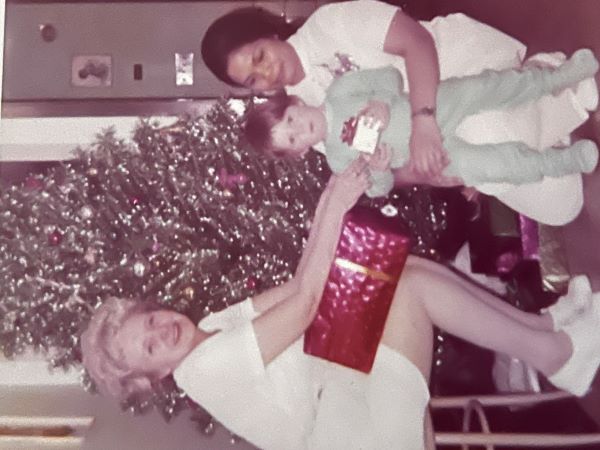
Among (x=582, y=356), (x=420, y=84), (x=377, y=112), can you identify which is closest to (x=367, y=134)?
(x=377, y=112)

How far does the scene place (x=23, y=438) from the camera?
170 cm

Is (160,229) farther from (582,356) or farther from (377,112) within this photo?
(582,356)

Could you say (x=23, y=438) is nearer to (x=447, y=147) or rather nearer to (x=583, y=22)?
(x=447, y=147)

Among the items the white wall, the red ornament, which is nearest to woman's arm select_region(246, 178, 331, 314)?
the white wall

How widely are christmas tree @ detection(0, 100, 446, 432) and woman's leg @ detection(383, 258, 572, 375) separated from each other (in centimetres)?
10

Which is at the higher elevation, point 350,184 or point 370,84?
point 370,84

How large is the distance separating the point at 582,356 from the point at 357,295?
1.66 ft

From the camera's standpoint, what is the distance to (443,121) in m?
1.56

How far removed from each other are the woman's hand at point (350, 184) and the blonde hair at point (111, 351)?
48cm

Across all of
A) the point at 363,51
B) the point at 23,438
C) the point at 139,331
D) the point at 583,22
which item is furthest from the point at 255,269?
the point at 583,22

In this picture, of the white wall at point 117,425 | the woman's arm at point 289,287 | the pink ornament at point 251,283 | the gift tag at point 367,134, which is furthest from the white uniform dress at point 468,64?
the white wall at point 117,425

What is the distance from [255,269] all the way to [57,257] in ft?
1.48

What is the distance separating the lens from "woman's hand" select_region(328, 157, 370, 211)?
1594mm

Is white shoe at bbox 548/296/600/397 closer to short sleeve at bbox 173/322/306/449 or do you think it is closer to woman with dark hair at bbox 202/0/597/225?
woman with dark hair at bbox 202/0/597/225
